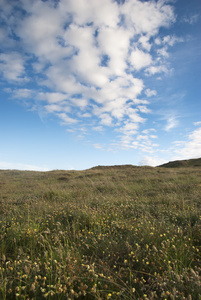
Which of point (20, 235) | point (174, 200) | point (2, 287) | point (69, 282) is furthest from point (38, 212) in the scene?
point (174, 200)

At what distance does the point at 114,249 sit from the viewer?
10.7 ft

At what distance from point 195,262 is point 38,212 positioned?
13.5 feet

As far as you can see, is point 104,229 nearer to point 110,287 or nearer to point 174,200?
point 110,287

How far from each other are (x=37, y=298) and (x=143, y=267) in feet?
5.39

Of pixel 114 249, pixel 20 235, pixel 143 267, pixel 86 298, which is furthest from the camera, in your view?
pixel 20 235

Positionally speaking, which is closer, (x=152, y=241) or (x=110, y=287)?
(x=110, y=287)

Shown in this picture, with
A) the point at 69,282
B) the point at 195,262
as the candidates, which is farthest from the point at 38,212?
the point at 195,262

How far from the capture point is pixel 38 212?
530cm

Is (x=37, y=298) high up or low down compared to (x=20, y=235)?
down

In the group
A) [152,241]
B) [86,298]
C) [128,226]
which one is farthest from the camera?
[128,226]

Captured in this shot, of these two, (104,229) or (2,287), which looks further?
(104,229)

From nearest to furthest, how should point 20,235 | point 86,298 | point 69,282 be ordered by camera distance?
point 69,282 < point 86,298 < point 20,235

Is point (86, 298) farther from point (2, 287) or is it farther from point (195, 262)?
point (195, 262)

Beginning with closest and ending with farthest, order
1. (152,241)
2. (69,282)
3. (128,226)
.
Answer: (69,282), (152,241), (128,226)
